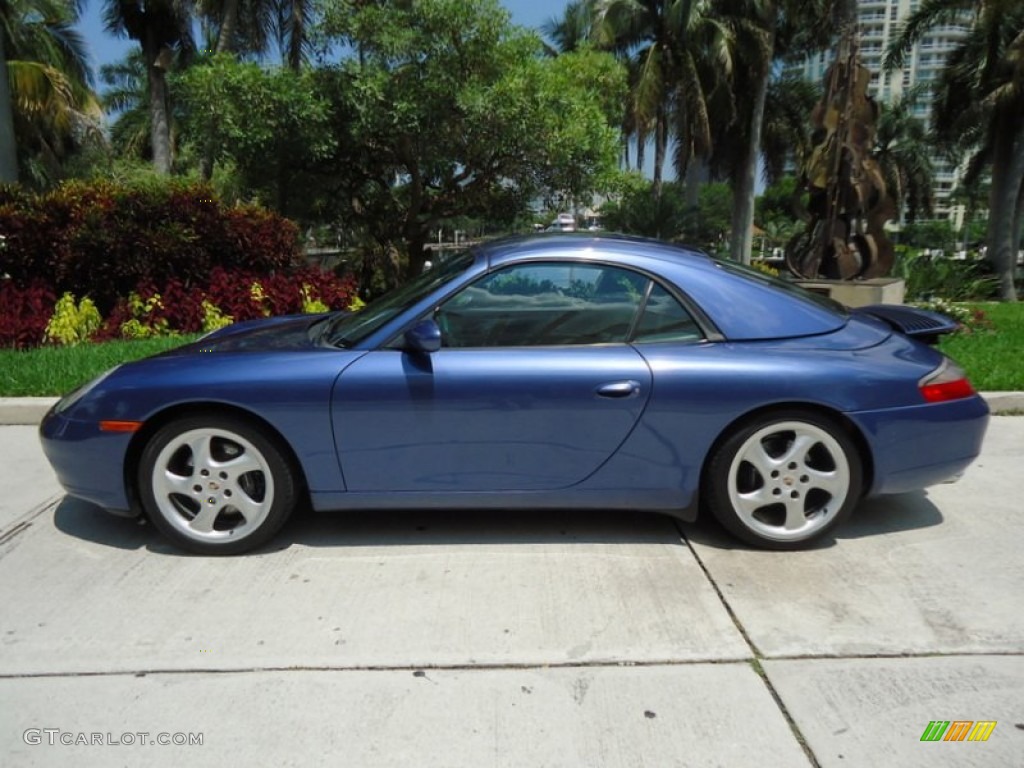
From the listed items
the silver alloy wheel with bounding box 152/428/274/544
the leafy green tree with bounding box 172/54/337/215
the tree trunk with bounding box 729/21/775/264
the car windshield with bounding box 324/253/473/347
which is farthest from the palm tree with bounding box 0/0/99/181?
the tree trunk with bounding box 729/21/775/264

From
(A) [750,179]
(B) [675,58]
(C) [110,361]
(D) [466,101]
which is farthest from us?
(A) [750,179]

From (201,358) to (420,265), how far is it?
9540mm

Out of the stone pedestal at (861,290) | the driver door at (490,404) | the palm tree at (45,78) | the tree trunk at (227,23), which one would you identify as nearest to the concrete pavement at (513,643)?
the driver door at (490,404)

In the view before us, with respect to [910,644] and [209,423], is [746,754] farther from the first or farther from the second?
[209,423]

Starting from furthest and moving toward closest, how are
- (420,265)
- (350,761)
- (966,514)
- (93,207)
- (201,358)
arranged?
(420,265) → (93,207) → (966,514) → (201,358) → (350,761)

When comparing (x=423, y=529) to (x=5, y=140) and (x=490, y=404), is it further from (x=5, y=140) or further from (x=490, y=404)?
(x=5, y=140)

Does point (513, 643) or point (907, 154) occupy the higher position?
point (907, 154)

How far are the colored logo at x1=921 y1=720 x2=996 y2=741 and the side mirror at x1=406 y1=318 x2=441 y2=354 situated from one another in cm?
212

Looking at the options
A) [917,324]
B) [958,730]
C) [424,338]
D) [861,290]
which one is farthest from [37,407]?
[861,290]

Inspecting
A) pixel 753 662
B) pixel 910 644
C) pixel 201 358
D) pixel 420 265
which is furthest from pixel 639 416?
pixel 420 265

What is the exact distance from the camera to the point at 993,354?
6926 millimetres

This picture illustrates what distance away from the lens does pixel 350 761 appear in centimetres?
219

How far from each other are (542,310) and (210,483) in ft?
5.29

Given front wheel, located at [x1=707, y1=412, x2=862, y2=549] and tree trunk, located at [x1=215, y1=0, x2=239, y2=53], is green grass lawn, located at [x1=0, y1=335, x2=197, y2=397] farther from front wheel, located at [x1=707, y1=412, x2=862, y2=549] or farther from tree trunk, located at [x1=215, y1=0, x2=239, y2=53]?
tree trunk, located at [x1=215, y1=0, x2=239, y2=53]
